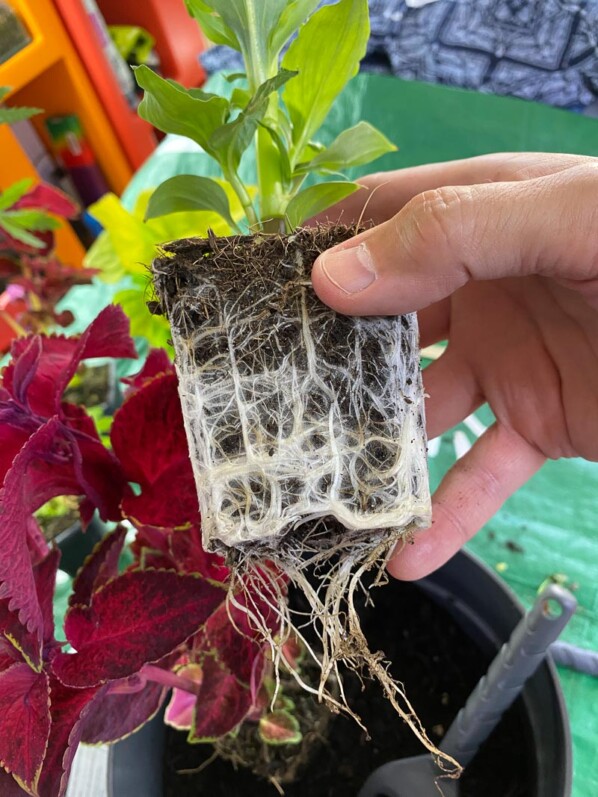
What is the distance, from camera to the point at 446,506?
648 millimetres

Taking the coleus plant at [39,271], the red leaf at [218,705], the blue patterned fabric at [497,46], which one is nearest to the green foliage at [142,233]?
the coleus plant at [39,271]

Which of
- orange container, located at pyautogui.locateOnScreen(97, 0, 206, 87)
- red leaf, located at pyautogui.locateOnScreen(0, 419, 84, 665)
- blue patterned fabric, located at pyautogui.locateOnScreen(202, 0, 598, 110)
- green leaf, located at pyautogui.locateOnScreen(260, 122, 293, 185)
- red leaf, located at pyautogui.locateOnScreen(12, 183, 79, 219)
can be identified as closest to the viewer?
red leaf, located at pyautogui.locateOnScreen(0, 419, 84, 665)

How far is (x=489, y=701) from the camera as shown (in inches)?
18.2

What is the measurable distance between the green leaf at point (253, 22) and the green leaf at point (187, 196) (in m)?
0.09

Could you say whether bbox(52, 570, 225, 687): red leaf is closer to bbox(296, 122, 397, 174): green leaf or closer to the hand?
the hand

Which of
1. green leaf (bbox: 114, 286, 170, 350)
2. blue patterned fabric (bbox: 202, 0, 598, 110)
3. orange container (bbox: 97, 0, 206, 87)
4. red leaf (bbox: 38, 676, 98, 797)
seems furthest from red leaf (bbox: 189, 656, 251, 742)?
orange container (bbox: 97, 0, 206, 87)

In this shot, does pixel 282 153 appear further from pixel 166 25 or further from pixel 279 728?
pixel 166 25

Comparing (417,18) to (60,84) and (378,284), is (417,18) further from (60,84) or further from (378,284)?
(378,284)

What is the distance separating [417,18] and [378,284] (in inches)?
63.5

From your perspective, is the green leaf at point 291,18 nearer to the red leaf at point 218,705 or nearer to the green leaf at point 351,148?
the green leaf at point 351,148

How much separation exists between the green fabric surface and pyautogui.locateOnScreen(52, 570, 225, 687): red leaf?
1.85 feet

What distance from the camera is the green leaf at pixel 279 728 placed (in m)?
0.55

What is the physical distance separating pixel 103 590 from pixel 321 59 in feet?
1.43

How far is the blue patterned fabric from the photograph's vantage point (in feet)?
4.81
